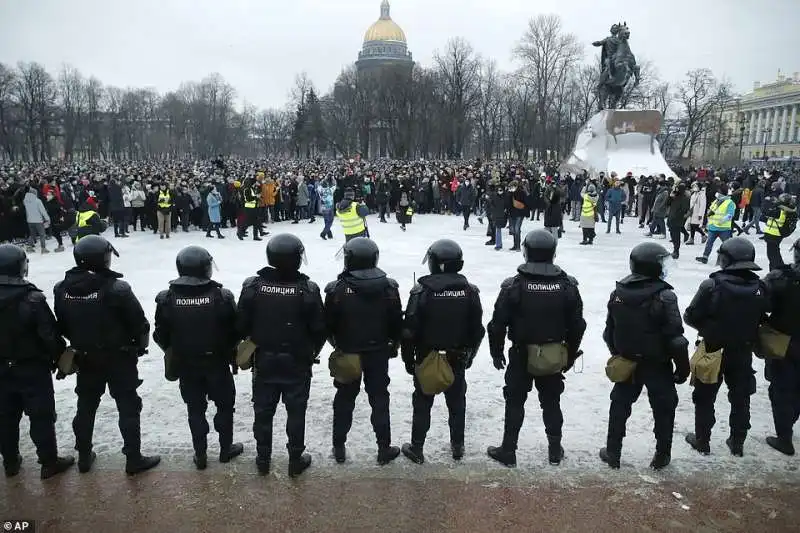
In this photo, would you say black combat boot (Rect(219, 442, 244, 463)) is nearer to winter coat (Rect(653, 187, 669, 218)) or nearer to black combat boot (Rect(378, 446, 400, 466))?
black combat boot (Rect(378, 446, 400, 466))

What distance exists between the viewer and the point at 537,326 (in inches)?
171

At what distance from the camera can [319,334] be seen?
4.37m

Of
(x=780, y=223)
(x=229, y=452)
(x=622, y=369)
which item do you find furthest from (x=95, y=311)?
(x=780, y=223)

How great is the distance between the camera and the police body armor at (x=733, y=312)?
4.52m

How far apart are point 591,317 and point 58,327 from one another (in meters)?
6.70

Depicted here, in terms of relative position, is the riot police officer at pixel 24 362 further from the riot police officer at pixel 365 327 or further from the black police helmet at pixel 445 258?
the black police helmet at pixel 445 258

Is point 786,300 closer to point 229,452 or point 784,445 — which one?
point 784,445

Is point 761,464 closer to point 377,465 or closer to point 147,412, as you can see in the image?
point 377,465

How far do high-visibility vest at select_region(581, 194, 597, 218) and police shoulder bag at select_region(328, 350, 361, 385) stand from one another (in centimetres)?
1134

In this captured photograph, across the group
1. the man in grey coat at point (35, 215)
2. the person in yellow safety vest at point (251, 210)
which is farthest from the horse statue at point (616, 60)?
the man in grey coat at point (35, 215)

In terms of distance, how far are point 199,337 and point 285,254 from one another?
0.86 m

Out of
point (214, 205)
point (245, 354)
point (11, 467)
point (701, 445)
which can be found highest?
point (214, 205)

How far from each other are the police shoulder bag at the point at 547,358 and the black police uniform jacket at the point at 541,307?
6 centimetres

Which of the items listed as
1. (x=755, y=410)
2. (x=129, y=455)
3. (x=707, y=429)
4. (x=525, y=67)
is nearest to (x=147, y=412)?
(x=129, y=455)
